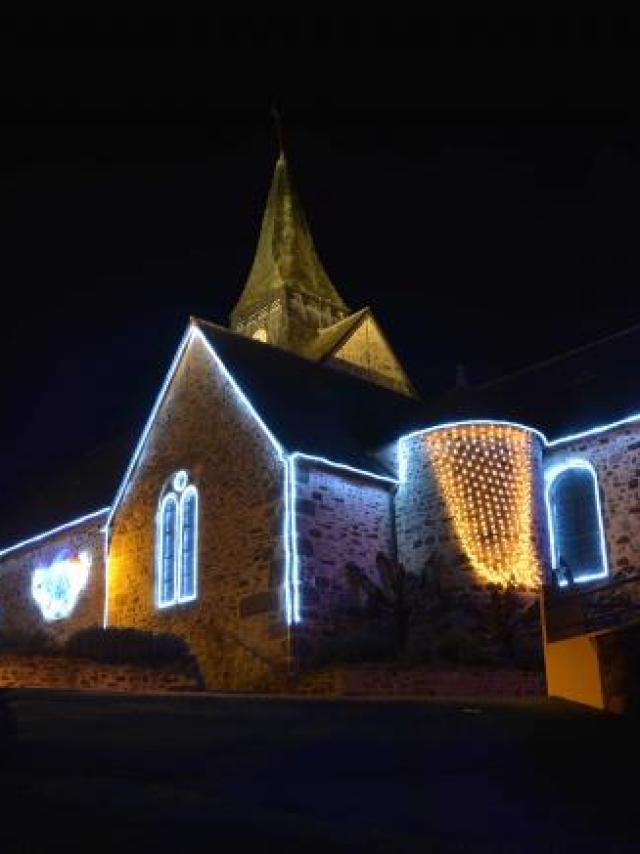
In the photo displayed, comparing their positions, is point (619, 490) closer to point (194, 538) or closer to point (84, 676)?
point (194, 538)

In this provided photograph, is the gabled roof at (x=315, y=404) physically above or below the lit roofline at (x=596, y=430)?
above

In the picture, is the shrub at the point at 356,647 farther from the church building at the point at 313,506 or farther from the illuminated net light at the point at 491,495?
the illuminated net light at the point at 491,495

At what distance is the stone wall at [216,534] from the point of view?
704 inches

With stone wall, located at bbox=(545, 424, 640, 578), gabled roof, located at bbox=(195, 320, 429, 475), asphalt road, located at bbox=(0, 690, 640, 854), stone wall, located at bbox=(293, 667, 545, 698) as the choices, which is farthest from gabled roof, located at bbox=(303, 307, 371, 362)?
asphalt road, located at bbox=(0, 690, 640, 854)

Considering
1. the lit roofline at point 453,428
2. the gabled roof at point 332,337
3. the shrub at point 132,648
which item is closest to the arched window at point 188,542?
the shrub at point 132,648

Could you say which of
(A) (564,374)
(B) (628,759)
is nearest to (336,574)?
(A) (564,374)

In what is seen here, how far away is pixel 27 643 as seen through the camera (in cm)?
2139

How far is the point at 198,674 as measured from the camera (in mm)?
16828

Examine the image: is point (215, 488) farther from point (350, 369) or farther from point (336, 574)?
point (350, 369)

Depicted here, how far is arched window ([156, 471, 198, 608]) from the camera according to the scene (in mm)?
20328

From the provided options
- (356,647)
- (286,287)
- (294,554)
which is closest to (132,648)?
(294,554)

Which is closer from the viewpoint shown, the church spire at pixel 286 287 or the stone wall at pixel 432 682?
the stone wall at pixel 432 682

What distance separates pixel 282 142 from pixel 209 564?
99.6 feet

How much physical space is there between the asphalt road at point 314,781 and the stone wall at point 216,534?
794 cm
